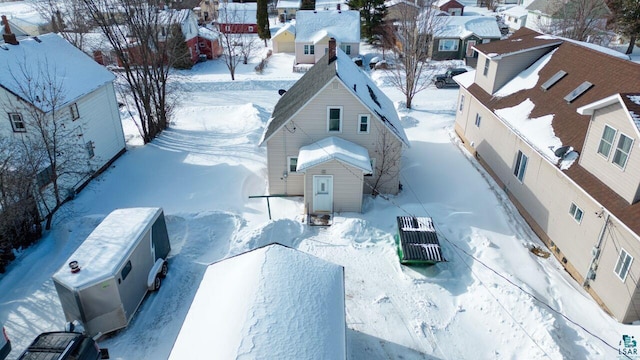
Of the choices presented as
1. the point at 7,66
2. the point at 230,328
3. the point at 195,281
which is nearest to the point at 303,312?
the point at 230,328

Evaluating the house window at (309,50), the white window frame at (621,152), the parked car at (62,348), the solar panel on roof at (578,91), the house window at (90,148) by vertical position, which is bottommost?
the parked car at (62,348)

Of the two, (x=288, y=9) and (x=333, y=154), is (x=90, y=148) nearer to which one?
(x=333, y=154)

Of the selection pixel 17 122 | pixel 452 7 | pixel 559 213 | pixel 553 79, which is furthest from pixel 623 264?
pixel 452 7

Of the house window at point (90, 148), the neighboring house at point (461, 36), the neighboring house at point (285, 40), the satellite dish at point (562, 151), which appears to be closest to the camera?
the satellite dish at point (562, 151)

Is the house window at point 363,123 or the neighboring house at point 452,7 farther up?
the neighboring house at point 452,7

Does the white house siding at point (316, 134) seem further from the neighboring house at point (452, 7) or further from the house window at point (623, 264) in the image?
the neighboring house at point (452, 7)

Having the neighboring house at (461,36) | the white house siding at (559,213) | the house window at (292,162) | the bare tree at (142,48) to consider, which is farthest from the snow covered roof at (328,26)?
the house window at (292,162)
